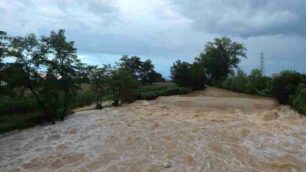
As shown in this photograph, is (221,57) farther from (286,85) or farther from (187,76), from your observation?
(286,85)

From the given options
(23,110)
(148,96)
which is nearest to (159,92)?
(148,96)

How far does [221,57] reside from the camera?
49219mm

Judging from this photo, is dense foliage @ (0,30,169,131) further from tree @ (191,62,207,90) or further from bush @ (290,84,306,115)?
tree @ (191,62,207,90)

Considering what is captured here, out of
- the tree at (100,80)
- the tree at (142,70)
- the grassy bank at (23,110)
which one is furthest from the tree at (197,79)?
the tree at (100,80)

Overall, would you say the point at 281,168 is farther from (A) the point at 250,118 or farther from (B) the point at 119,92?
(B) the point at 119,92

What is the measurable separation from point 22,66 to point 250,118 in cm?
1097

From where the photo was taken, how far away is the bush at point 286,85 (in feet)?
87.1

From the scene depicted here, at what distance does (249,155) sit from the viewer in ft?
43.0

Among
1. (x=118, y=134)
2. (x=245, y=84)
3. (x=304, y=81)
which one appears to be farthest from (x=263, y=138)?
(x=245, y=84)

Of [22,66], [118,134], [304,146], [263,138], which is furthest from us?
[22,66]

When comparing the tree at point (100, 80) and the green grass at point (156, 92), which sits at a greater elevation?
the tree at point (100, 80)

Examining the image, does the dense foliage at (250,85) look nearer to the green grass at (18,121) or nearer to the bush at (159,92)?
the bush at (159,92)

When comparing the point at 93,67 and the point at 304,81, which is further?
the point at 304,81

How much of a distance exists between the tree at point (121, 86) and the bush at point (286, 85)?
9544 millimetres
